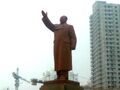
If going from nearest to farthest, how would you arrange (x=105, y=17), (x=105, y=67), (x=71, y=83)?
(x=71, y=83) < (x=105, y=67) < (x=105, y=17)

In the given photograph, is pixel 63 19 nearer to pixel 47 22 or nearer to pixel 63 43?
pixel 47 22

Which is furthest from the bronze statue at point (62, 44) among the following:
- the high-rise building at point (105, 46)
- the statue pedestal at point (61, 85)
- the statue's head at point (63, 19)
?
the high-rise building at point (105, 46)

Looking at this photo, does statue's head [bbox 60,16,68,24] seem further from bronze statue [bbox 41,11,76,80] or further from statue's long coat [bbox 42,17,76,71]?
statue's long coat [bbox 42,17,76,71]

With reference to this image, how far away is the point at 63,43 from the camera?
1468 cm

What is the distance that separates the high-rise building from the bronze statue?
2048 inches

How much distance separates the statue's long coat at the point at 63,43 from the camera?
14570 millimetres

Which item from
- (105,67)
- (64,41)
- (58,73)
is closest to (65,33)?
(64,41)

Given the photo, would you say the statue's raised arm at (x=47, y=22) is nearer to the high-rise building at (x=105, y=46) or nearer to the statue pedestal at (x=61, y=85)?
the statue pedestal at (x=61, y=85)

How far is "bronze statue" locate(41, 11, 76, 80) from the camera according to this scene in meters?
14.5

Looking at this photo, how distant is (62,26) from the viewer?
1490 centimetres

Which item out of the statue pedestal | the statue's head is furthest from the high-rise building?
the statue pedestal

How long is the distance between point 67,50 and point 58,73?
849 millimetres

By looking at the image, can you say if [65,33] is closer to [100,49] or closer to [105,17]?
[100,49]

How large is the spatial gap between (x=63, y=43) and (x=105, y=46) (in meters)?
54.4
